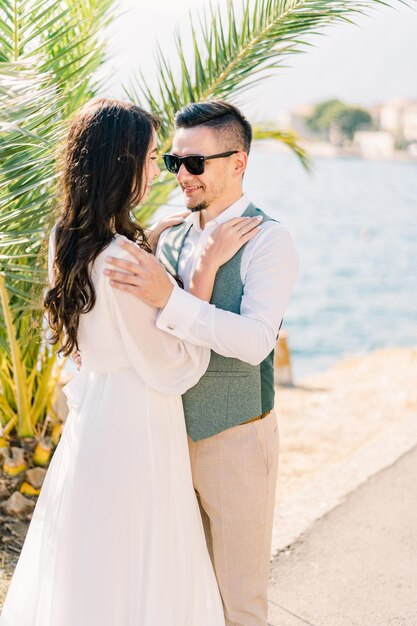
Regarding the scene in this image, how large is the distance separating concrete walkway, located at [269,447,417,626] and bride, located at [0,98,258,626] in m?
1.15

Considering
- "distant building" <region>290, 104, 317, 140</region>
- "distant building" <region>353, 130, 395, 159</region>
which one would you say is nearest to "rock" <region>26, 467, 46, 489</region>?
"distant building" <region>353, 130, 395, 159</region>

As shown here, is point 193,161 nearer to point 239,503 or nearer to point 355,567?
point 239,503

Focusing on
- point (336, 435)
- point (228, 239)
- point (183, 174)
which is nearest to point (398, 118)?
point (336, 435)

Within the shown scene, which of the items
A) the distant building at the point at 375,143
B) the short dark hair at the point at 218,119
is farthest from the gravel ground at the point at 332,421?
the distant building at the point at 375,143

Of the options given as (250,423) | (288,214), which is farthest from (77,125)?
(288,214)

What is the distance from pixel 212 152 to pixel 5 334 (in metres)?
1.83

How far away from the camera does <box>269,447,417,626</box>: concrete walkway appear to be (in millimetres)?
3369

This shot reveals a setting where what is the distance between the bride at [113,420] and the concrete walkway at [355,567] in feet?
3.76

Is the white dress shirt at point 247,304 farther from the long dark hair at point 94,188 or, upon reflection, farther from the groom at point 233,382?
the long dark hair at point 94,188

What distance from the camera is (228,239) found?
8.05 feet

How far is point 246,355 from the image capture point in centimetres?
232

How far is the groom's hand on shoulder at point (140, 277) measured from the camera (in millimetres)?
2166

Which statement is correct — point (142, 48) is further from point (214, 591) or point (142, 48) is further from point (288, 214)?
point (288, 214)

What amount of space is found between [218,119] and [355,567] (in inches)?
90.3
